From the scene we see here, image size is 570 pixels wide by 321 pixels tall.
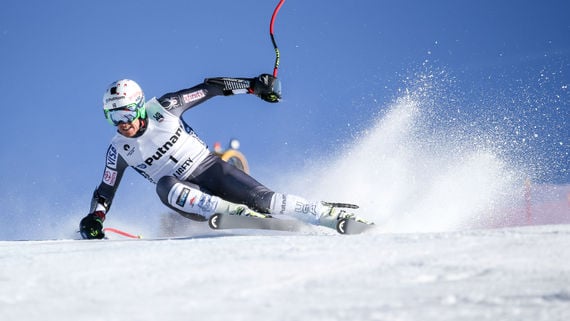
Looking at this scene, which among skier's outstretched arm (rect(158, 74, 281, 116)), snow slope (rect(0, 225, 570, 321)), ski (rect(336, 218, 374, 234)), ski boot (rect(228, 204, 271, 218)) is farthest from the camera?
skier's outstretched arm (rect(158, 74, 281, 116))

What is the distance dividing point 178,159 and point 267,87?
122cm

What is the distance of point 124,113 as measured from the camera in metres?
6.52

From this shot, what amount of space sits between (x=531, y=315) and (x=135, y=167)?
219 inches

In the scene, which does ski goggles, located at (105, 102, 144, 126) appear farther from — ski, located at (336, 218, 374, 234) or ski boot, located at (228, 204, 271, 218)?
ski, located at (336, 218, 374, 234)

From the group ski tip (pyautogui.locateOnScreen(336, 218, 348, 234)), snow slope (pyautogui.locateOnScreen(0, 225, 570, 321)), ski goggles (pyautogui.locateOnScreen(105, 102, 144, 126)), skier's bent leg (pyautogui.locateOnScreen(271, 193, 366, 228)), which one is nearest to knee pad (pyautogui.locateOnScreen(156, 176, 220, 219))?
skier's bent leg (pyautogui.locateOnScreen(271, 193, 366, 228))

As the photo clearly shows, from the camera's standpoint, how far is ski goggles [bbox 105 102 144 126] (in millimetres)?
6516

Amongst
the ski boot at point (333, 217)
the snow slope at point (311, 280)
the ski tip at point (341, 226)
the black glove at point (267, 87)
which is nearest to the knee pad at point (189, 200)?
the ski boot at point (333, 217)

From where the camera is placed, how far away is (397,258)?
2918mm

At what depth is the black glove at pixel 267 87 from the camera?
7008mm

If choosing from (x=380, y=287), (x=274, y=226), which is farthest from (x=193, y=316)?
(x=274, y=226)

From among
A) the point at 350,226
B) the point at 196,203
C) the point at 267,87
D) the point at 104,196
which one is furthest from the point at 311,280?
the point at 104,196

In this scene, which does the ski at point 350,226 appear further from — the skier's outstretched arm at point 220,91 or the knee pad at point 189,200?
the skier's outstretched arm at point 220,91

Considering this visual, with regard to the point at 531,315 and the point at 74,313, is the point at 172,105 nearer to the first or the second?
the point at 74,313

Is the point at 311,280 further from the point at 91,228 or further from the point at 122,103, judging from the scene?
the point at 91,228
